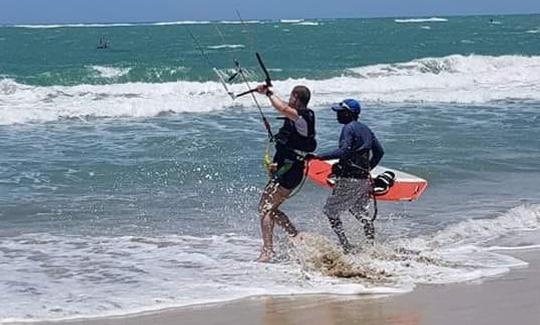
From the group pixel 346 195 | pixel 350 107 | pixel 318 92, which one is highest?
pixel 350 107

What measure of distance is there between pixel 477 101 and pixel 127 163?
43.0ft

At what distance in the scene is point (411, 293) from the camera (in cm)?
626

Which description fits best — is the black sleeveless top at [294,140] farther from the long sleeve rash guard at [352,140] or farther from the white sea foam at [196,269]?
the white sea foam at [196,269]

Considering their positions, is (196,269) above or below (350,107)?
below

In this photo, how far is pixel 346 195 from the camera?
7.38m

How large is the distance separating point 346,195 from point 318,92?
21.4 meters

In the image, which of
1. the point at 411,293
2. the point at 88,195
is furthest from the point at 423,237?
the point at 88,195

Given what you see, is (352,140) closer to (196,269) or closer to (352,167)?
(352,167)

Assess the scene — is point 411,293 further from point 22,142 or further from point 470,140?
point 22,142

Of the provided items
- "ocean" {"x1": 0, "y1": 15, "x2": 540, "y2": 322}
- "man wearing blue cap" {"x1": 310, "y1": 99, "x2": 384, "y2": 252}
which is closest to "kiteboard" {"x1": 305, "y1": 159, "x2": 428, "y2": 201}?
"ocean" {"x1": 0, "y1": 15, "x2": 540, "y2": 322}

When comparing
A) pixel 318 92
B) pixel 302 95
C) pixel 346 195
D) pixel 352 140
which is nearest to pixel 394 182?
pixel 346 195

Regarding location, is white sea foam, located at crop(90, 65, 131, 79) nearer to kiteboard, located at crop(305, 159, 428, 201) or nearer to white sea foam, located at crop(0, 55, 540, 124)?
white sea foam, located at crop(0, 55, 540, 124)

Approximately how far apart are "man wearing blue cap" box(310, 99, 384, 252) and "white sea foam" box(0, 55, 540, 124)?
13.1 metres

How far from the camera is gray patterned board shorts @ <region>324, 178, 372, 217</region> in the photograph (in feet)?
24.1
